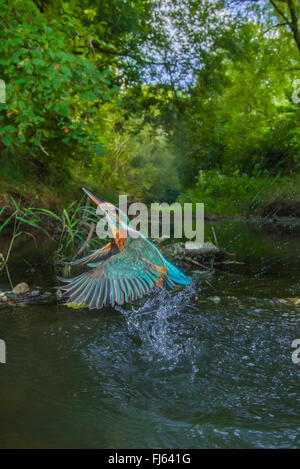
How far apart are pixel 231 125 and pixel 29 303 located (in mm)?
17142

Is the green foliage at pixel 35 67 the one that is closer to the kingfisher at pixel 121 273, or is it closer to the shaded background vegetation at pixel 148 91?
the shaded background vegetation at pixel 148 91

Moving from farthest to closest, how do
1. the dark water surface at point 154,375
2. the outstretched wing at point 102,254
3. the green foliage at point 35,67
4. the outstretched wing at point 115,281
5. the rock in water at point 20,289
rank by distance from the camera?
the green foliage at point 35,67, the rock in water at point 20,289, the outstretched wing at point 102,254, the outstretched wing at point 115,281, the dark water surface at point 154,375

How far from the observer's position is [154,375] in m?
2.48

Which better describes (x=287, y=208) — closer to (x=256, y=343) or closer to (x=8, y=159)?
(x=8, y=159)

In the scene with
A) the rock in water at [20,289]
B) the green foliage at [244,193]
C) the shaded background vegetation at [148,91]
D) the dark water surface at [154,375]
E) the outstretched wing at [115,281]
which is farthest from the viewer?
the green foliage at [244,193]

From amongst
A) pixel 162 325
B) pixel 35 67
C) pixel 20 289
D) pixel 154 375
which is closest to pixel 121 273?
pixel 162 325

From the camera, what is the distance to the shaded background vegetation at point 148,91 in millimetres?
5082

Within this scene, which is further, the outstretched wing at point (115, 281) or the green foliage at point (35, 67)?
the green foliage at point (35, 67)

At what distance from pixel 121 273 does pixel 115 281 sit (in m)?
0.10

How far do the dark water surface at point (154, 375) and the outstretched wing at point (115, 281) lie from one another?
1.07ft

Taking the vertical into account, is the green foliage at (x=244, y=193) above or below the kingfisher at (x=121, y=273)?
above

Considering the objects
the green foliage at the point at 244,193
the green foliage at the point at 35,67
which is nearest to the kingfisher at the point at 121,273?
the green foliage at the point at 35,67

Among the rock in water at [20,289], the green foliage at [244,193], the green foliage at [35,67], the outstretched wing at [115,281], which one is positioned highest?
the green foliage at [35,67]
